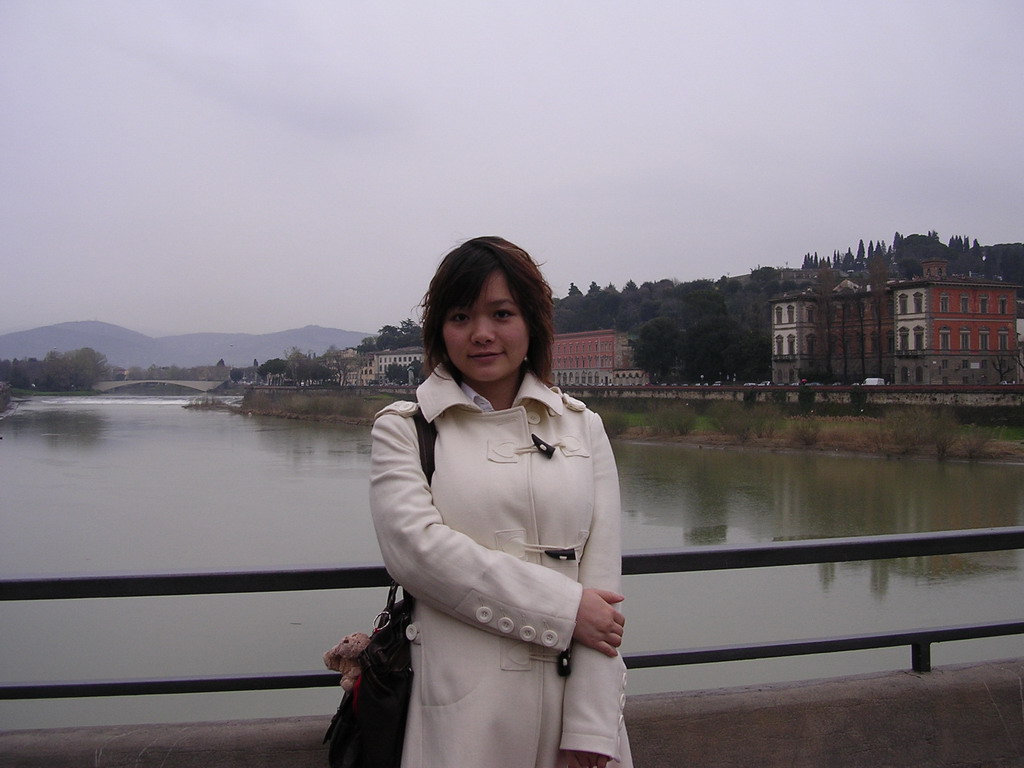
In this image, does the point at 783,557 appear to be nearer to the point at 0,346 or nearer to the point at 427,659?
the point at 427,659

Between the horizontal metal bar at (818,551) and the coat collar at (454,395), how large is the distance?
415mm

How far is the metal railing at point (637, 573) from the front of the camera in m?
1.39

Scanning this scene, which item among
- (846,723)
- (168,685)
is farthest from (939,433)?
(168,685)

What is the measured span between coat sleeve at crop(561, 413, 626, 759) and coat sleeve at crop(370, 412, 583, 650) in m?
0.05

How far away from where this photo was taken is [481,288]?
115 cm

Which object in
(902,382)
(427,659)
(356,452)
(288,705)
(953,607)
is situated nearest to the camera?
(427,659)

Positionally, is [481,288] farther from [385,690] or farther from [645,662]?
[645,662]

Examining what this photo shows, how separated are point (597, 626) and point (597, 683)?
7 centimetres

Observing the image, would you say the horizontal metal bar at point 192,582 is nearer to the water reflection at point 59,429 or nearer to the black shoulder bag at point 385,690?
the black shoulder bag at point 385,690

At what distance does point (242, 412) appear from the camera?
4488cm

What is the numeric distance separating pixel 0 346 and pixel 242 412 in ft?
442

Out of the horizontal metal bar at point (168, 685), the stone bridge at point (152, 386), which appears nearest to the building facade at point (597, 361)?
the horizontal metal bar at point (168, 685)

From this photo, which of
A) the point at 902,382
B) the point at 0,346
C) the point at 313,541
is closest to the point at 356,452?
the point at 313,541

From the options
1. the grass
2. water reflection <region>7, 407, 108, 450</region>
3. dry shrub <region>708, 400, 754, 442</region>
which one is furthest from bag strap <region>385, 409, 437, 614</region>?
water reflection <region>7, 407, 108, 450</region>
